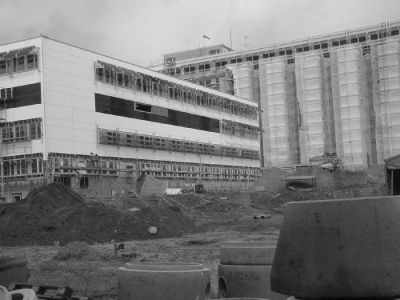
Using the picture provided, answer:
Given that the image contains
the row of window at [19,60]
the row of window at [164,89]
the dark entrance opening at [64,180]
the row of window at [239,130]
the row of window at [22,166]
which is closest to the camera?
the row of window at [22,166]

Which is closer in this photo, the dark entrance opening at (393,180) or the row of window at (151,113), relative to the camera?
the dark entrance opening at (393,180)

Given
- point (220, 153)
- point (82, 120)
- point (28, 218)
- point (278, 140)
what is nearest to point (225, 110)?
point (220, 153)

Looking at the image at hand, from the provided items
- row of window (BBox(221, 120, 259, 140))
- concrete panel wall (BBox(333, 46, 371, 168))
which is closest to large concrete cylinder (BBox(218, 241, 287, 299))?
row of window (BBox(221, 120, 259, 140))

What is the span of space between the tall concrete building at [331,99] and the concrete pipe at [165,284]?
271 ft

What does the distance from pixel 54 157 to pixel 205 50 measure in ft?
256

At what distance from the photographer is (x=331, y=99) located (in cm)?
9056

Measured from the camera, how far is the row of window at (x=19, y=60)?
152ft

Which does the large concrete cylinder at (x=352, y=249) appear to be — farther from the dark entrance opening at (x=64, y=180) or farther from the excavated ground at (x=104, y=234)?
the dark entrance opening at (x=64, y=180)

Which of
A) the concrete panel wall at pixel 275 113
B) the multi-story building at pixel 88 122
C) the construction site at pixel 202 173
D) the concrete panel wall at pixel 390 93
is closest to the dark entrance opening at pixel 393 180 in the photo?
the construction site at pixel 202 173

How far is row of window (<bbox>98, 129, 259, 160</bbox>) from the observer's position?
50.8 metres

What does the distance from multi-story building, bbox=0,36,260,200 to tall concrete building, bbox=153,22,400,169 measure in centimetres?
2895

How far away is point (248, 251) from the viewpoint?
26.5ft

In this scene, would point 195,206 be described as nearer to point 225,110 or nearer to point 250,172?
point 225,110

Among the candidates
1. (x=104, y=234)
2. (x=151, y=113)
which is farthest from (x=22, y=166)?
(x=104, y=234)
